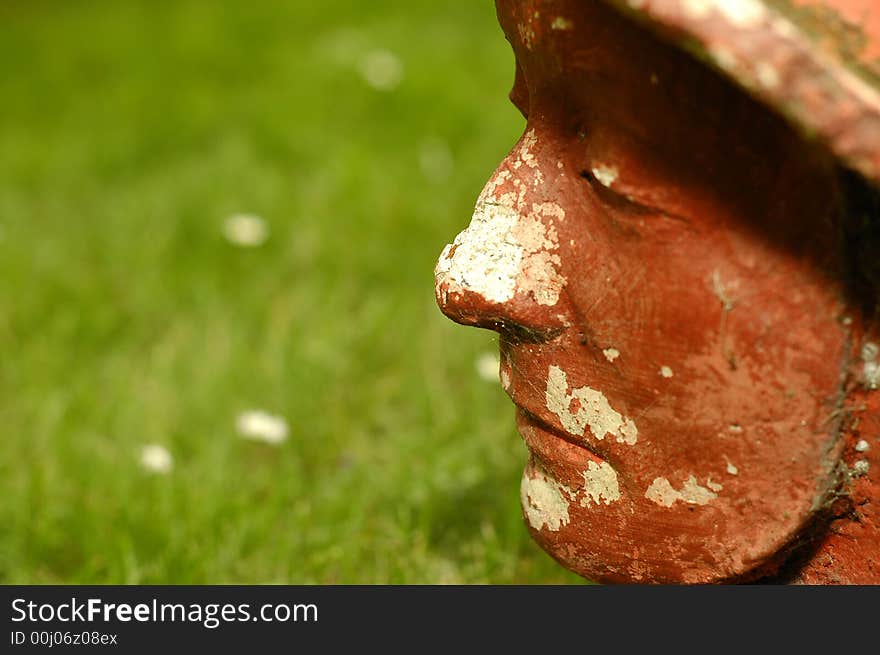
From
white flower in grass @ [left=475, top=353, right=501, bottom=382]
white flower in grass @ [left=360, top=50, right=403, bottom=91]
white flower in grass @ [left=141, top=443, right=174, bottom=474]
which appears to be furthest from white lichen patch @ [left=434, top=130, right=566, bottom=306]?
white flower in grass @ [left=360, top=50, right=403, bottom=91]

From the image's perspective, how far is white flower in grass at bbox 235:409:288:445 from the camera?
7.99ft

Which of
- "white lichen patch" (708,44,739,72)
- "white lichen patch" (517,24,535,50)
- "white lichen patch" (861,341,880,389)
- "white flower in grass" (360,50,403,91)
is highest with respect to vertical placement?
"white flower in grass" (360,50,403,91)

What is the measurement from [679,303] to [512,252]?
213mm

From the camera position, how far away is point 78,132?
409 centimetres

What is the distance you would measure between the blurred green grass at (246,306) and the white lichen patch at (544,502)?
1.86ft

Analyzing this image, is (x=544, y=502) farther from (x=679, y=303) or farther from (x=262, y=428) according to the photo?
(x=262, y=428)

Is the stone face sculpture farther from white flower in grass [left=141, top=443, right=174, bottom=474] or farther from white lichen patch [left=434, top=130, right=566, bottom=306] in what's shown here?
white flower in grass [left=141, top=443, right=174, bottom=474]

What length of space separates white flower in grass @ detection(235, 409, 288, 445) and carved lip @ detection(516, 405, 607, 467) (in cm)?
115

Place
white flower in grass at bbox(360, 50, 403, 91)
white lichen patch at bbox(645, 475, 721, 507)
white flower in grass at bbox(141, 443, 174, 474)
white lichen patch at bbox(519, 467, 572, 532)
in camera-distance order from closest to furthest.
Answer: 1. white lichen patch at bbox(645, 475, 721, 507)
2. white lichen patch at bbox(519, 467, 572, 532)
3. white flower in grass at bbox(141, 443, 174, 474)
4. white flower in grass at bbox(360, 50, 403, 91)

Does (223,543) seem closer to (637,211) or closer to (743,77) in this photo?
(637,211)

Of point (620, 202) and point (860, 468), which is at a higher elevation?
point (620, 202)

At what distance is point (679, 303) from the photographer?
115 centimetres

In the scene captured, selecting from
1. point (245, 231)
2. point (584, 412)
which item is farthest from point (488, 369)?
point (584, 412)

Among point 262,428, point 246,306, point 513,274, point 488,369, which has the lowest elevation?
point 513,274
